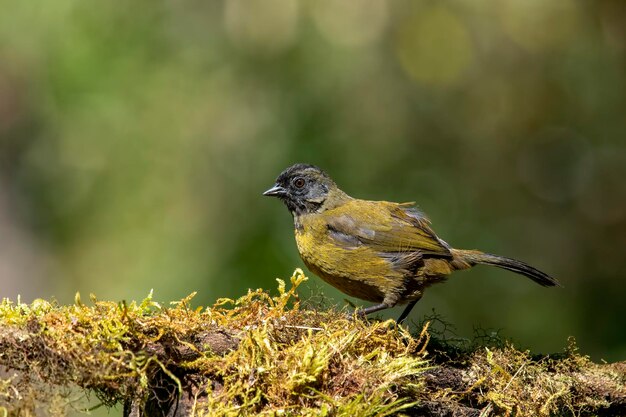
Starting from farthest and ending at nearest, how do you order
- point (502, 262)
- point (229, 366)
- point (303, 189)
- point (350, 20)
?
point (350, 20)
point (303, 189)
point (502, 262)
point (229, 366)

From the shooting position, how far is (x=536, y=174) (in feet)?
22.7

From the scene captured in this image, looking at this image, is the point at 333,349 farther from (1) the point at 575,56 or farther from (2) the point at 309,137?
(1) the point at 575,56

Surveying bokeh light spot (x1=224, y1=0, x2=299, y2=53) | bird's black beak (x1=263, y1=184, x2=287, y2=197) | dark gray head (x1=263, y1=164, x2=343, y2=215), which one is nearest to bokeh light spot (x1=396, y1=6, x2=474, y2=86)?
bokeh light spot (x1=224, y1=0, x2=299, y2=53)

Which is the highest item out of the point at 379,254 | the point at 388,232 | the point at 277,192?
the point at 277,192

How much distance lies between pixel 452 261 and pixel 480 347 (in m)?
0.93

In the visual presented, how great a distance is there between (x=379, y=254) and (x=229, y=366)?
1523mm

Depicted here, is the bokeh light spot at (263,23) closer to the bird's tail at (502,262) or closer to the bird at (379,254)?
the bird at (379,254)

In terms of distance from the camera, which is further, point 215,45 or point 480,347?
point 215,45

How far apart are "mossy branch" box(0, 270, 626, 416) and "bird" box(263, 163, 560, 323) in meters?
0.83

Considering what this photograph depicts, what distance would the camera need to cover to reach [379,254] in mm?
3861

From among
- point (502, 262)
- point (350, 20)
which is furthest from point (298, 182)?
point (350, 20)

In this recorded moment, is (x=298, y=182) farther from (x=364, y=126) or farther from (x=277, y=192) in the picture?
(x=364, y=126)

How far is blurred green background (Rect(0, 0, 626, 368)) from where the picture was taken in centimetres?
644

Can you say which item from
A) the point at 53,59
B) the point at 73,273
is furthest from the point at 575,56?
the point at 73,273
